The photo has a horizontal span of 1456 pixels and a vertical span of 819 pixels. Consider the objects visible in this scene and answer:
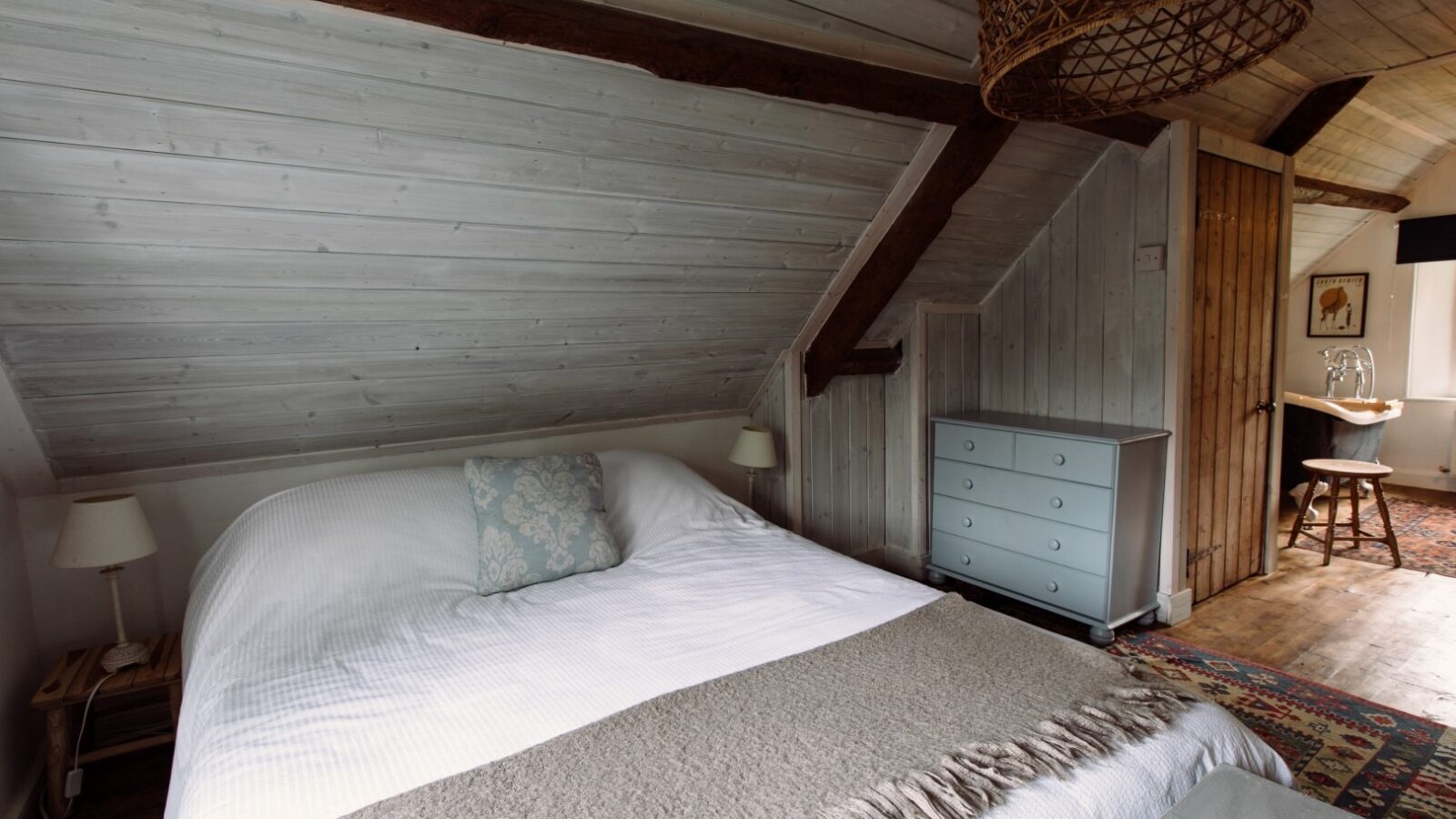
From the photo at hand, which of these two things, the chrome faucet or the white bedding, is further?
the chrome faucet

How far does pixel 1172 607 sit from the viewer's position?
2.83 m

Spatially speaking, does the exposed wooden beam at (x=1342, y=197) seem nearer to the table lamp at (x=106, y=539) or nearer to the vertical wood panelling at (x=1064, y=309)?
the vertical wood panelling at (x=1064, y=309)

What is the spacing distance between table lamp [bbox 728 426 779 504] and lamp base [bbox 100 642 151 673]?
6.36ft

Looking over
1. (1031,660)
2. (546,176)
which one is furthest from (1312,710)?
(546,176)

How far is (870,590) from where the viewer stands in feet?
6.19

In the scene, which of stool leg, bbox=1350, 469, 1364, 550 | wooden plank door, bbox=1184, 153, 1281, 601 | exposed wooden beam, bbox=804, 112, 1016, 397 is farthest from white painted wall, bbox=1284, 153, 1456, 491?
exposed wooden beam, bbox=804, 112, 1016, 397

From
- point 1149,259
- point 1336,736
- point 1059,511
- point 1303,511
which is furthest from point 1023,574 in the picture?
point 1303,511

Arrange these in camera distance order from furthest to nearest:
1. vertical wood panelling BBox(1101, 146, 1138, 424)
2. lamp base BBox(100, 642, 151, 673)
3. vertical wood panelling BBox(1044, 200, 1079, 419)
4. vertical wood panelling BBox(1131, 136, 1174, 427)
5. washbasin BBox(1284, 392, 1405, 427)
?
1. washbasin BBox(1284, 392, 1405, 427)
2. vertical wood panelling BBox(1044, 200, 1079, 419)
3. vertical wood panelling BBox(1101, 146, 1138, 424)
4. vertical wood panelling BBox(1131, 136, 1174, 427)
5. lamp base BBox(100, 642, 151, 673)

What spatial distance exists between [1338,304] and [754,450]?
4835 millimetres

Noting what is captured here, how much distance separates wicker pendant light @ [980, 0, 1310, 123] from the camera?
3.20ft

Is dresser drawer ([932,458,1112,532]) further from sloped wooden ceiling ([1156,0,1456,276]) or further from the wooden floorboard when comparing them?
sloped wooden ceiling ([1156,0,1456,276])

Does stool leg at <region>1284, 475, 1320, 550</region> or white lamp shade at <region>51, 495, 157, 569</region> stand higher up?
white lamp shade at <region>51, 495, 157, 569</region>

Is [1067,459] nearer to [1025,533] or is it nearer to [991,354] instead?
[1025,533]

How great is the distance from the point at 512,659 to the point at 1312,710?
236 cm
